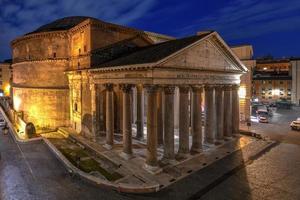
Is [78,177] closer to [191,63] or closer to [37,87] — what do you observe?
[191,63]

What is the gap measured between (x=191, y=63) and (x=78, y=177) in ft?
37.4

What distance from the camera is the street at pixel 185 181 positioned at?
44.5 feet

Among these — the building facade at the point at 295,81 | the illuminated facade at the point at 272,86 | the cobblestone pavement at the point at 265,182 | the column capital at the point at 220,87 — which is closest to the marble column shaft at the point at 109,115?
the column capital at the point at 220,87

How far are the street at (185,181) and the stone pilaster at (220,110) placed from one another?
2900 mm

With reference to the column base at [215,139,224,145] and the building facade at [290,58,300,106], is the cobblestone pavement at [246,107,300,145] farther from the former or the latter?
the building facade at [290,58,300,106]

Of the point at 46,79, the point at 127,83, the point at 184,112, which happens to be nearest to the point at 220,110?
the point at 184,112

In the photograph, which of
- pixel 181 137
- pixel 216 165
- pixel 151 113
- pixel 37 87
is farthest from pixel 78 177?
pixel 37 87

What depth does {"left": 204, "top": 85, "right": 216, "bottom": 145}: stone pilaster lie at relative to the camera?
2055cm

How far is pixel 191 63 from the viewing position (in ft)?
58.3

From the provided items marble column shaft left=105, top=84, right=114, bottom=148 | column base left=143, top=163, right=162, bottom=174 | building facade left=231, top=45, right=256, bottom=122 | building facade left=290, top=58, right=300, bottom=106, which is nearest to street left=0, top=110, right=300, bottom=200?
column base left=143, top=163, right=162, bottom=174

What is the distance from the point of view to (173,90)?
55.1ft

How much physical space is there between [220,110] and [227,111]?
5.07 feet

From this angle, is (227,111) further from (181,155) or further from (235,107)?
(181,155)

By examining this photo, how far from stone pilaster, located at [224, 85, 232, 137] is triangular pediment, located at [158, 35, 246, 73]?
7.00 feet
